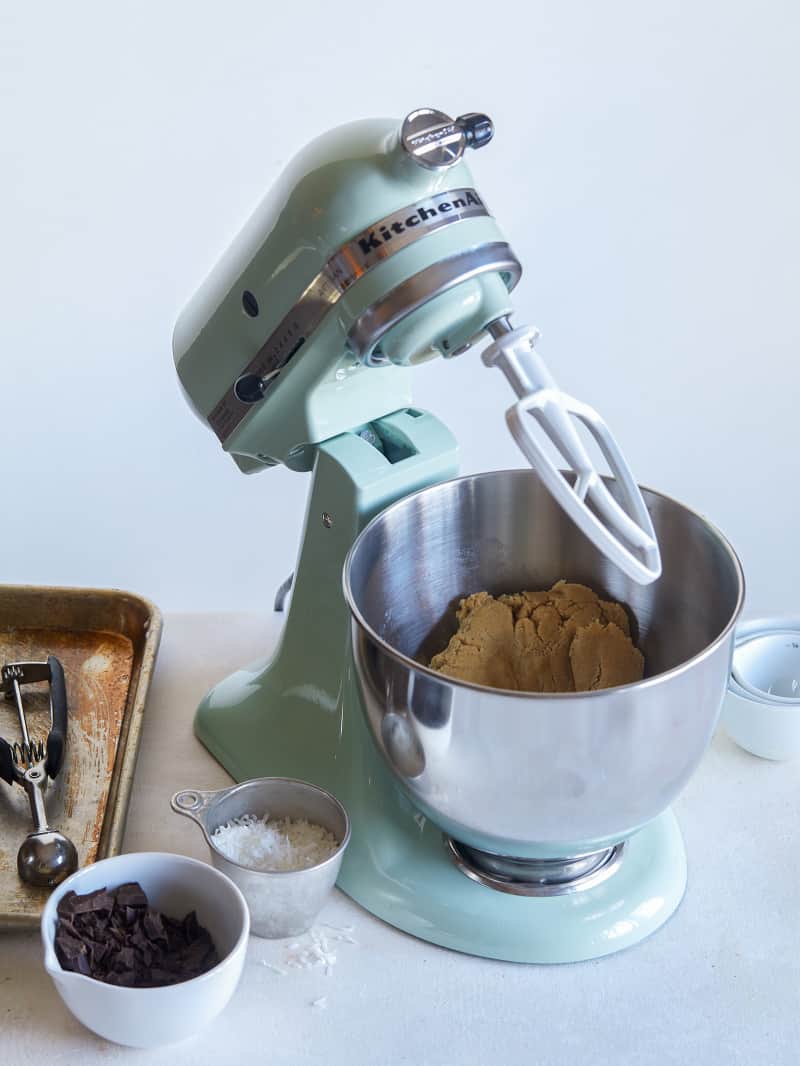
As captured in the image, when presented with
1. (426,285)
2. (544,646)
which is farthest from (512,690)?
(426,285)

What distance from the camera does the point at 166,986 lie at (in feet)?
2.04

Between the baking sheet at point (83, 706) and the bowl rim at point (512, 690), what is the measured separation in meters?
0.19

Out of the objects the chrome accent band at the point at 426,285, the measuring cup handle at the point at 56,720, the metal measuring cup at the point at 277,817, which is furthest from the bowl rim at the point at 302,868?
the chrome accent band at the point at 426,285

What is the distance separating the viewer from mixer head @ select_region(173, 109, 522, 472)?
66 centimetres

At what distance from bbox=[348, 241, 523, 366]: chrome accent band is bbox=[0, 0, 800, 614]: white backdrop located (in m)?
0.88

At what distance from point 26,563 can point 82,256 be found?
0.42 m

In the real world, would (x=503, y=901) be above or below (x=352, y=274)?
below

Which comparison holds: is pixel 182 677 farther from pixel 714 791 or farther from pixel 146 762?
pixel 714 791

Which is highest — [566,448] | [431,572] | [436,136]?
[436,136]

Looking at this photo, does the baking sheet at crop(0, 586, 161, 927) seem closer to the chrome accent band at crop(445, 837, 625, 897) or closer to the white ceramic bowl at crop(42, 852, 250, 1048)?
the white ceramic bowl at crop(42, 852, 250, 1048)

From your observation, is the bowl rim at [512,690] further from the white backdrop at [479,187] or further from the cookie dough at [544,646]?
the white backdrop at [479,187]

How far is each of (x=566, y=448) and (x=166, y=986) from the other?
31cm

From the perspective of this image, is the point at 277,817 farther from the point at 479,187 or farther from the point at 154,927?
the point at 479,187

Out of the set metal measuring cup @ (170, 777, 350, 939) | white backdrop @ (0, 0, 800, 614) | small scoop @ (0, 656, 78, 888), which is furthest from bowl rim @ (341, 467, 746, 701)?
white backdrop @ (0, 0, 800, 614)
